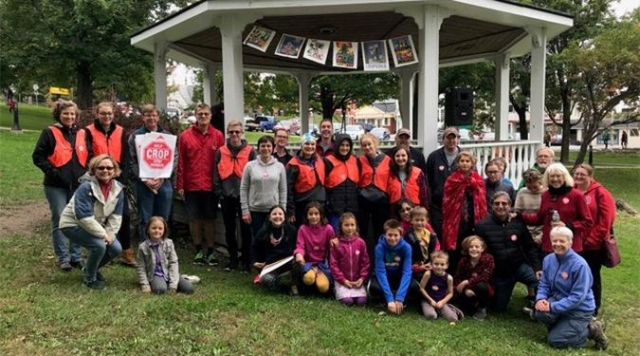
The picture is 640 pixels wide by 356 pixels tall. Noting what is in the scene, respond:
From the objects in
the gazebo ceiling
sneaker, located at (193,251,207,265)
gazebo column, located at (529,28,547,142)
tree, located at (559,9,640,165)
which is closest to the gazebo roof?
the gazebo ceiling

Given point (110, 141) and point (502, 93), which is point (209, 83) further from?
point (110, 141)

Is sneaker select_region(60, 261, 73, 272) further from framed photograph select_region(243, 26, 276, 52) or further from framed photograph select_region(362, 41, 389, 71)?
framed photograph select_region(362, 41, 389, 71)

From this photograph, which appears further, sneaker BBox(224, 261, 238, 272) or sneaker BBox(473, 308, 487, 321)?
sneaker BBox(224, 261, 238, 272)

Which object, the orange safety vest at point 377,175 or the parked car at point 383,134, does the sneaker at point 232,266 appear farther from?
the parked car at point 383,134

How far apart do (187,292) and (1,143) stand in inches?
633

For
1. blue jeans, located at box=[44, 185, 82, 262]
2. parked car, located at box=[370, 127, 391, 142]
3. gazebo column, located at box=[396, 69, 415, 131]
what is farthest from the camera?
parked car, located at box=[370, 127, 391, 142]

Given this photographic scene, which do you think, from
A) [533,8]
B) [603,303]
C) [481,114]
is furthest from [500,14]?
[481,114]

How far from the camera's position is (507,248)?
202 inches

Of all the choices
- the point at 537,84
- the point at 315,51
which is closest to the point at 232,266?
the point at 315,51

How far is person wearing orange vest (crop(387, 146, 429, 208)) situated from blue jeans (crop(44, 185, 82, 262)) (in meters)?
3.31

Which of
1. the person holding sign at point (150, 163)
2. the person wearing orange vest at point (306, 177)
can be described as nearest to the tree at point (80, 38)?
the person holding sign at point (150, 163)

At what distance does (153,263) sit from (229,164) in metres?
1.40

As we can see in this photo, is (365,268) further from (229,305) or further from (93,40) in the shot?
(93,40)

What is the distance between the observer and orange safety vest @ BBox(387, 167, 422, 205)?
5570 millimetres
